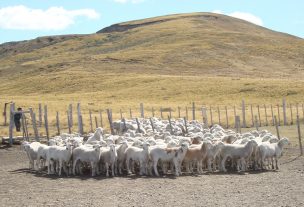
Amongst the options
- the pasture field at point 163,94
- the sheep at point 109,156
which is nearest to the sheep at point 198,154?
the sheep at point 109,156

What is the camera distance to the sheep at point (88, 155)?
20.8 metres

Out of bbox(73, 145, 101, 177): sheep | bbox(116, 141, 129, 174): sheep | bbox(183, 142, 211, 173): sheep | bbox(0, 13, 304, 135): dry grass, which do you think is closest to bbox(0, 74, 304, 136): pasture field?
bbox(0, 13, 304, 135): dry grass

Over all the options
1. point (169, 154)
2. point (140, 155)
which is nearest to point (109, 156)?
point (140, 155)

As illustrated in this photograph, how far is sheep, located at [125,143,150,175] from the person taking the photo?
20.8 m

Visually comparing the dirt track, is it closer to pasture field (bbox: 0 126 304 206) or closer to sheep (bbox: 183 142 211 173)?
pasture field (bbox: 0 126 304 206)

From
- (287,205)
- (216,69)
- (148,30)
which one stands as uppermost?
(148,30)

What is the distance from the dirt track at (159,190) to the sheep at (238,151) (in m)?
0.84

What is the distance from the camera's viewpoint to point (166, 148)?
21234 mm

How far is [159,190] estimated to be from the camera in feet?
57.6

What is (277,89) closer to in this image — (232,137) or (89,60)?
(232,137)

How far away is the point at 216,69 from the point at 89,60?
31.1 metres

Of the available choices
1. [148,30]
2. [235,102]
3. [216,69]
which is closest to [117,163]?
[235,102]

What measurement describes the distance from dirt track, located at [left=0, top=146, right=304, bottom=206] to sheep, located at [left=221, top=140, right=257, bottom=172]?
84cm

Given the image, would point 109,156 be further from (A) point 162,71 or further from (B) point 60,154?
(A) point 162,71
